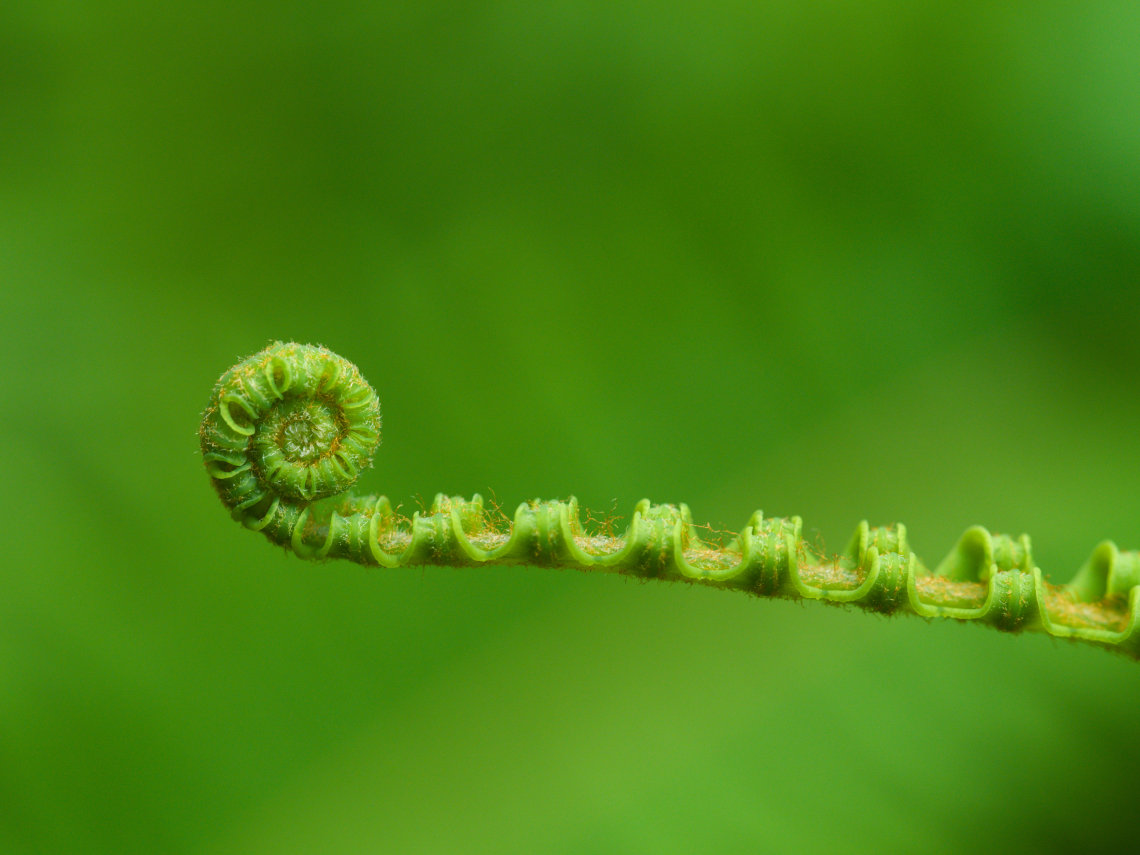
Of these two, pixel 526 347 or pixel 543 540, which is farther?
pixel 526 347

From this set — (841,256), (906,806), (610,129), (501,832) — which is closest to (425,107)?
(610,129)

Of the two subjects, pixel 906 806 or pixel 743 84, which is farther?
pixel 743 84

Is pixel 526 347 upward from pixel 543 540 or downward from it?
upward

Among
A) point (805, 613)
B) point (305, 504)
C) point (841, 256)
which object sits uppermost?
point (841, 256)

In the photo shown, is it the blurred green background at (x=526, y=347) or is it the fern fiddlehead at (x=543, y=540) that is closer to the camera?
the fern fiddlehead at (x=543, y=540)

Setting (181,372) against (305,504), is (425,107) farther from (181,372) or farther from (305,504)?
(305,504)
